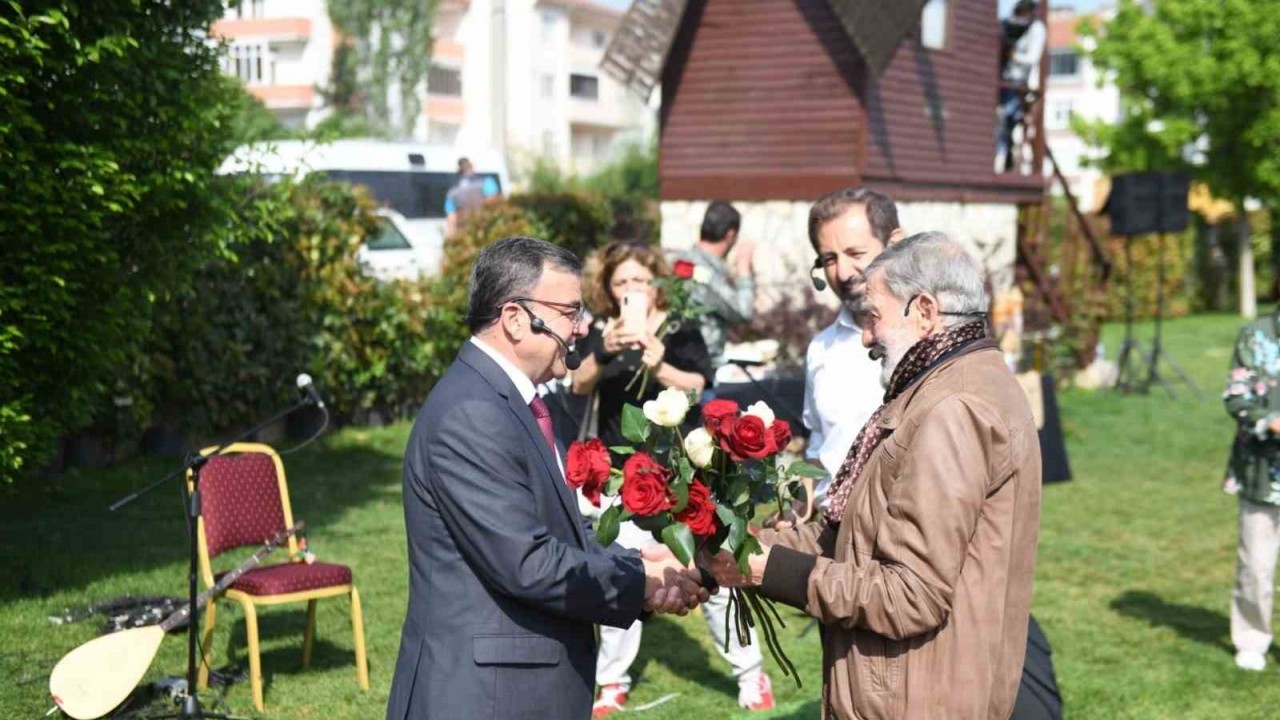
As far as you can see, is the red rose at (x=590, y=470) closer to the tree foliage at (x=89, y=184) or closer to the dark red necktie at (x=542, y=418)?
the dark red necktie at (x=542, y=418)

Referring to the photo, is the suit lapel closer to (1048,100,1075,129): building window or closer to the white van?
the white van

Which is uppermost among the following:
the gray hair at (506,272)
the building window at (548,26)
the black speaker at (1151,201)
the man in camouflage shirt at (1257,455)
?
the building window at (548,26)

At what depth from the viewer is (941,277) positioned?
3592 millimetres

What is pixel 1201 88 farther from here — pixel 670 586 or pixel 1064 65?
pixel 1064 65

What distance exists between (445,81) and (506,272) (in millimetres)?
69582

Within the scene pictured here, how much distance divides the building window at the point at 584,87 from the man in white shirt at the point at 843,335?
7431 centimetres

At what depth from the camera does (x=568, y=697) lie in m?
3.65

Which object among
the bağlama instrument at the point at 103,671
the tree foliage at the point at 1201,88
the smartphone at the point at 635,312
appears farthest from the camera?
the tree foliage at the point at 1201,88

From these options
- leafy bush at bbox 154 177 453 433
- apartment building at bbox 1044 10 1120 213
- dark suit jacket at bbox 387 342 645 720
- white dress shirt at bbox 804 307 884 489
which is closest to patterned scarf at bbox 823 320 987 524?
dark suit jacket at bbox 387 342 645 720

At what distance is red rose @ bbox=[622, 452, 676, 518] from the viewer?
346 cm

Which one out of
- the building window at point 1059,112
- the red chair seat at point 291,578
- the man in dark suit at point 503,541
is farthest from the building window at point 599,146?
the man in dark suit at point 503,541

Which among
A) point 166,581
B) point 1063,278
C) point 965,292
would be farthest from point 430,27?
point 965,292

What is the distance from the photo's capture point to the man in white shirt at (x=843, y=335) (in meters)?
4.90

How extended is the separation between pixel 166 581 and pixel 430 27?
5749 centimetres
